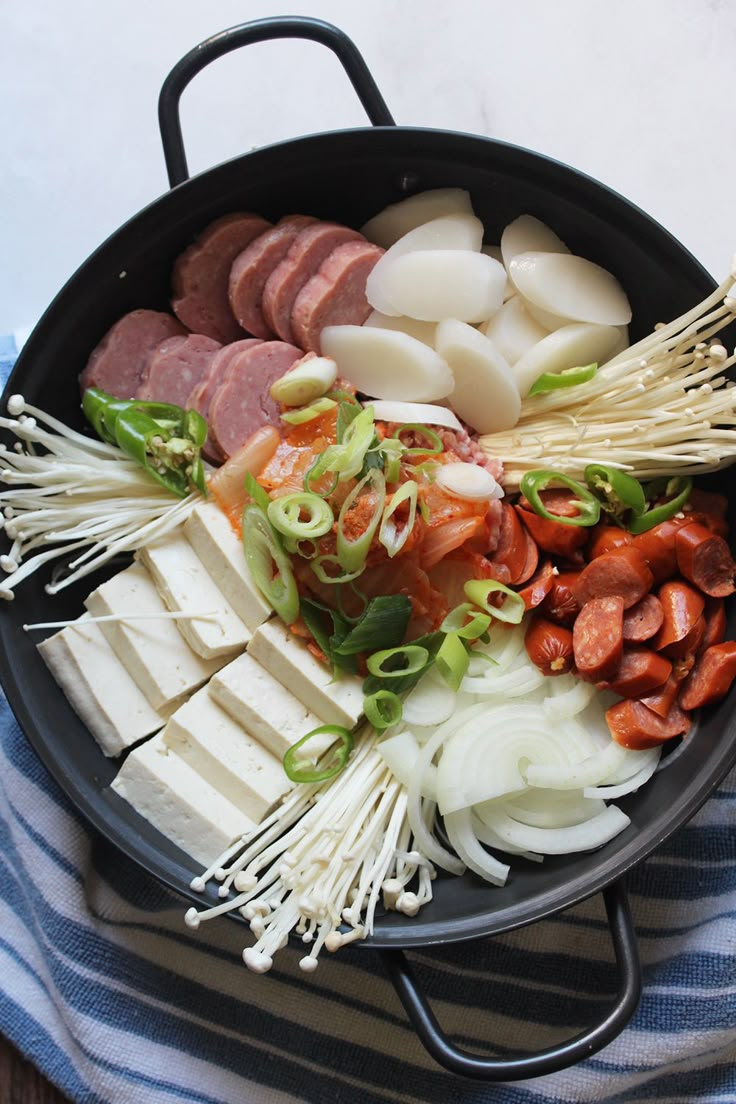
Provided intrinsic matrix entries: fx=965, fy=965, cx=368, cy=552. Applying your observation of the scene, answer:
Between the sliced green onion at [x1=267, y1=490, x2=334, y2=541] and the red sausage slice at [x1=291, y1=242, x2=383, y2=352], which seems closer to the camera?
the sliced green onion at [x1=267, y1=490, x2=334, y2=541]

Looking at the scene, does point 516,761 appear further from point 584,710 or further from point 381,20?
point 381,20

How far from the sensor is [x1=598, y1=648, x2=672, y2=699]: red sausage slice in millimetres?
2311

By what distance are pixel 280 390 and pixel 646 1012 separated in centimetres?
180

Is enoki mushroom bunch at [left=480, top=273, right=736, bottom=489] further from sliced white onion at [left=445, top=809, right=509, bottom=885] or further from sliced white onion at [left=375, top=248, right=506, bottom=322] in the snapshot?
sliced white onion at [left=445, top=809, right=509, bottom=885]

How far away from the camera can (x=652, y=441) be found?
2443mm

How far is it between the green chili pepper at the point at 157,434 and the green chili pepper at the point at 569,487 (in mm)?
826

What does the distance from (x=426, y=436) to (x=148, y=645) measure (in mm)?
875

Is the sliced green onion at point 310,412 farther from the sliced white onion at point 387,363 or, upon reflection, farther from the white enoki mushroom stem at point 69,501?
the white enoki mushroom stem at point 69,501

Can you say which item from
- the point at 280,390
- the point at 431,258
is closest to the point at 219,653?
the point at 280,390

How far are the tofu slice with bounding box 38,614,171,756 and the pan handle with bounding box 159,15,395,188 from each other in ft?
3.78

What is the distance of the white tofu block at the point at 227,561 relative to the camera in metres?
2.37

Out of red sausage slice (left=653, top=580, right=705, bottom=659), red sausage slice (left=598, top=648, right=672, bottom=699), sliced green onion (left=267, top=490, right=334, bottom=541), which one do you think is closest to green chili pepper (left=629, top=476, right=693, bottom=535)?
red sausage slice (left=653, top=580, right=705, bottom=659)

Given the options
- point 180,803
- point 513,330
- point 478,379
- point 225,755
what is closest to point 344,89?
point 513,330

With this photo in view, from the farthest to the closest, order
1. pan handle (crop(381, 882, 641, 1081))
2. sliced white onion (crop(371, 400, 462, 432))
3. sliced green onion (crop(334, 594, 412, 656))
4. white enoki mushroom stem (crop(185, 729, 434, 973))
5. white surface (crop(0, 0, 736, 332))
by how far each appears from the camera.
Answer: white surface (crop(0, 0, 736, 332)) < sliced white onion (crop(371, 400, 462, 432)) < sliced green onion (crop(334, 594, 412, 656)) < white enoki mushroom stem (crop(185, 729, 434, 973)) < pan handle (crop(381, 882, 641, 1081))
